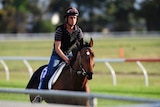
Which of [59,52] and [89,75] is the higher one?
[59,52]

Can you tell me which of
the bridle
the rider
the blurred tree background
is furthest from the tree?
the bridle

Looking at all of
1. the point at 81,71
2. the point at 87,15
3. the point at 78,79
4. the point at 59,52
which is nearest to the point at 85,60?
the point at 81,71

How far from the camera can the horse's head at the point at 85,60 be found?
23.2 ft

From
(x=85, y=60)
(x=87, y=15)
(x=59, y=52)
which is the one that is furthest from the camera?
(x=87, y=15)

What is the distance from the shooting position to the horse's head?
7066 millimetres

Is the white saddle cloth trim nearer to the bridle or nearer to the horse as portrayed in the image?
the horse

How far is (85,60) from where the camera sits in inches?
283

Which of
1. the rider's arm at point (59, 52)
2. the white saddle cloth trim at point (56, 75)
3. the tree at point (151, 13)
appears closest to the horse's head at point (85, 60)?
the rider's arm at point (59, 52)

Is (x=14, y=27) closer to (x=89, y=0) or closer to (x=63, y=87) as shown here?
(x=89, y=0)

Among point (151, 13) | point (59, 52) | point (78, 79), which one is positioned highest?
point (151, 13)

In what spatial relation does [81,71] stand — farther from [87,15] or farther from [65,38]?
[87,15]

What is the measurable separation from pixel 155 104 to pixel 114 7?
284 ft

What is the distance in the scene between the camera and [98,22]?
9094cm

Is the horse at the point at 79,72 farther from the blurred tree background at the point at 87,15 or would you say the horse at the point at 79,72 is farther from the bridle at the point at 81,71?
the blurred tree background at the point at 87,15
